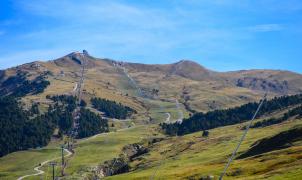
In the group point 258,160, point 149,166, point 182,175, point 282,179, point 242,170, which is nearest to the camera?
point 282,179

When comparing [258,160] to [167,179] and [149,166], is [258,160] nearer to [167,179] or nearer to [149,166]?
[167,179]

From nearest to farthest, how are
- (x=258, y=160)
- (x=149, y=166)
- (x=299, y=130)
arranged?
(x=258, y=160), (x=299, y=130), (x=149, y=166)

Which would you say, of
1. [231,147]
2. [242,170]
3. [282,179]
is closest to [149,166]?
[231,147]

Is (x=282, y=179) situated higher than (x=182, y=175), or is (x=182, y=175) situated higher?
(x=282, y=179)

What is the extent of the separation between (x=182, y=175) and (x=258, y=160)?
88.5ft

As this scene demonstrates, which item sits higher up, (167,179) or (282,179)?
(282,179)

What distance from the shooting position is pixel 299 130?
14775 cm

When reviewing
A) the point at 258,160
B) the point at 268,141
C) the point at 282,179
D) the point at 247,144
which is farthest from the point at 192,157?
the point at 282,179

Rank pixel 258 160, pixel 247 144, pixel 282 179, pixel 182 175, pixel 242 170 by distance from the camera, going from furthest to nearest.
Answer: pixel 247 144 → pixel 182 175 → pixel 258 160 → pixel 242 170 → pixel 282 179

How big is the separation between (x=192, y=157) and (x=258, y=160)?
72.2 meters

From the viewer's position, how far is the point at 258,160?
4756 inches

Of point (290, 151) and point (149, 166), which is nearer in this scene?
point (290, 151)

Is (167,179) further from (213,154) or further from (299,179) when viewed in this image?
(299,179)

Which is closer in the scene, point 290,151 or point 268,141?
point 290,151
